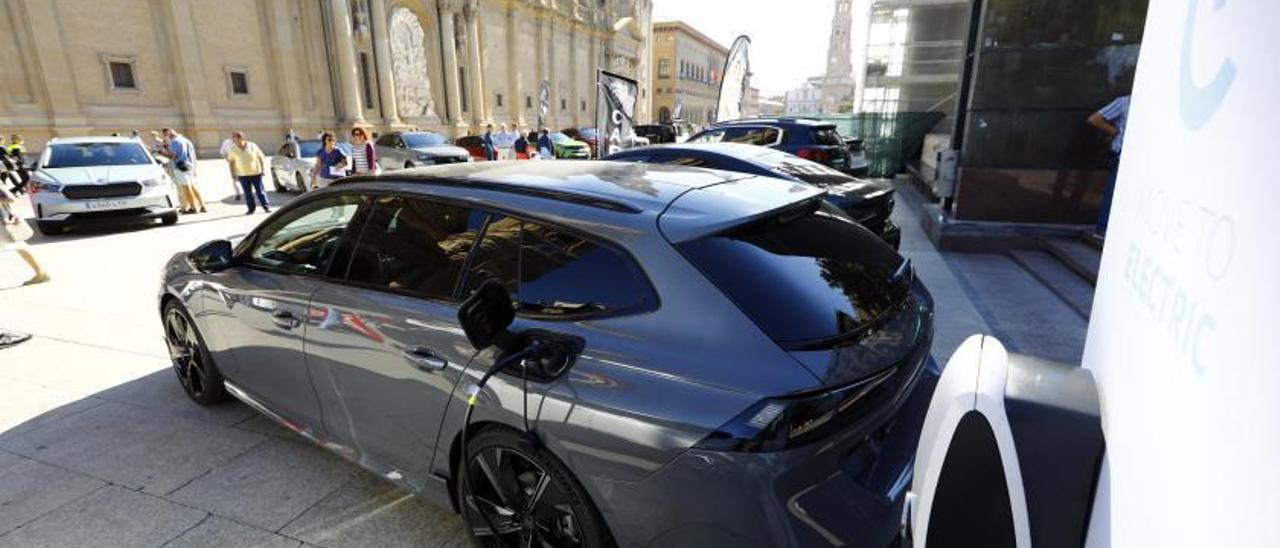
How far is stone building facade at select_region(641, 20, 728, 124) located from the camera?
3433 inches

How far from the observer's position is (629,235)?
7.06 ft

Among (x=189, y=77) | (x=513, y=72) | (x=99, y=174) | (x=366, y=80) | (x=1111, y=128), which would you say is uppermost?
(x=513, y=72)

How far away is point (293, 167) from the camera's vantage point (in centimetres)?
1569

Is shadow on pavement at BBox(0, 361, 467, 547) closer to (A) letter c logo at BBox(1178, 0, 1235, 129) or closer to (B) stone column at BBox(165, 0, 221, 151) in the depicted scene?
(A) letter c logo at BBox(1178, 0, 1235, 129)

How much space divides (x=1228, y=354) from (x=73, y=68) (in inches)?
1272

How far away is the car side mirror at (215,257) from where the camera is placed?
3490mm

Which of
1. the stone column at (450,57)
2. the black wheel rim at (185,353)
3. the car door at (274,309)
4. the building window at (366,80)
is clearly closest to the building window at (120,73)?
the building window at (366,80)

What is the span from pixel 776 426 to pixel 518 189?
143cm

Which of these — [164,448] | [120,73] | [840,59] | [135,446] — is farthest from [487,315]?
[840,59]

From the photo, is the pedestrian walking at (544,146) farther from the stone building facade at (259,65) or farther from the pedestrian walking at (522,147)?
the stone building facade at (259,65)

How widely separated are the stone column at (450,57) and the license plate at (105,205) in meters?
29.9

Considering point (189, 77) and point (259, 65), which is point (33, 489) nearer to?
point (189, 77)

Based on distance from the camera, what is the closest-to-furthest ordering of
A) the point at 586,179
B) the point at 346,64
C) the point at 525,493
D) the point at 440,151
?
1. the point at 525,493
2. the point at 586,179
3. the point at 440,151
4. the point at 346,64

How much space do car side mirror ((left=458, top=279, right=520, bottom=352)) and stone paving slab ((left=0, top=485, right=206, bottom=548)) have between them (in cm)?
194
